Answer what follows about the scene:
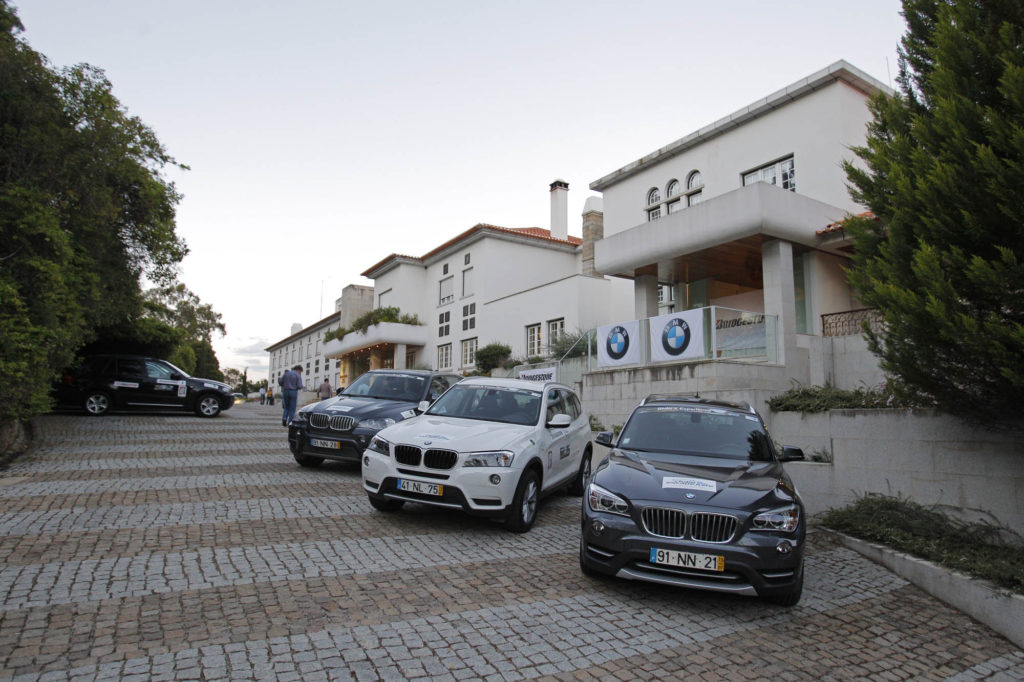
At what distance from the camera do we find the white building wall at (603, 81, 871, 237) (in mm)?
16047

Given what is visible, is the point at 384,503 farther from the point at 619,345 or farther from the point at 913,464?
the point at 619,345

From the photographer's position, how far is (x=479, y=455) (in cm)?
641

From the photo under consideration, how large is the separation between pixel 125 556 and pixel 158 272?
13.7 metres

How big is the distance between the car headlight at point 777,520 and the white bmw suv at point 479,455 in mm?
2566

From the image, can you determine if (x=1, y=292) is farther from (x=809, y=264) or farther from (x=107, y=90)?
(x=809, y=264)

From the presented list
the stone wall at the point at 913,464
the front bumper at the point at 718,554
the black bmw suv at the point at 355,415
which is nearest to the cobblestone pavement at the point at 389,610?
the front bumper at the point at 718,554

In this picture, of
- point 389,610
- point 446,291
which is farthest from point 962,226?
point 446,291

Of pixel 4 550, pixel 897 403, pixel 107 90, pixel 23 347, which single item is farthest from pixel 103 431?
pixel 897 403

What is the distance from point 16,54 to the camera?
1072cm

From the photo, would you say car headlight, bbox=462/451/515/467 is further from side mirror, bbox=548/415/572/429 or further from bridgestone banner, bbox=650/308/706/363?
bridgestone banner, bbox=650/308/706/363

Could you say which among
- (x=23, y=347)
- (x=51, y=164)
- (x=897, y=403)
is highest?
(x=51, y=164)

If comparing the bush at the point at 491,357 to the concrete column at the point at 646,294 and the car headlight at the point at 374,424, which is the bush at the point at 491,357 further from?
the car headlight at the point at 374,424

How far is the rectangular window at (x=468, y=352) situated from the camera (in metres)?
31.1

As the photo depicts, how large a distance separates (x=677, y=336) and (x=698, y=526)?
8.27m
